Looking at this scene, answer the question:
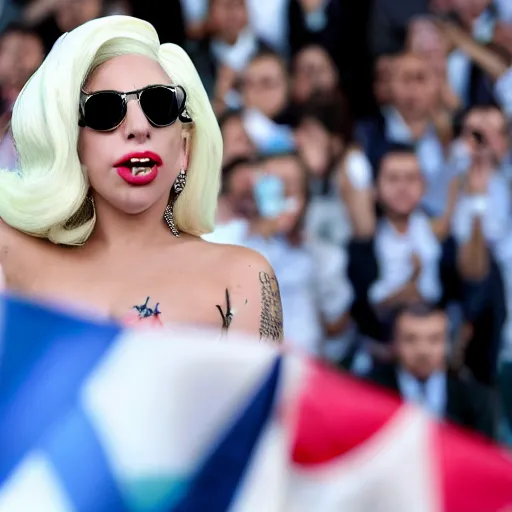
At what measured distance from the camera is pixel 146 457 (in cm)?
181

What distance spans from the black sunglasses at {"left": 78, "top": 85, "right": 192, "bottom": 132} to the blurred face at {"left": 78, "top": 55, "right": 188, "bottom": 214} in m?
0.01

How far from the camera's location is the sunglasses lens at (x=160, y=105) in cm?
277

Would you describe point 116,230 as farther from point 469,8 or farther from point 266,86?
point 469,8

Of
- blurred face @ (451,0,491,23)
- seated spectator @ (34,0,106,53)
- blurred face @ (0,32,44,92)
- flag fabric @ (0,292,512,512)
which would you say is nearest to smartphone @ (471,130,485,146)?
blurred face @ (451,0,491,23)

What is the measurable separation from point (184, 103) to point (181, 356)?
116 cm

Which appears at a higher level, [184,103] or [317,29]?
[317,29]

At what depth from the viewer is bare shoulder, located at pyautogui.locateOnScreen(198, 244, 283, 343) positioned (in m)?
2.81

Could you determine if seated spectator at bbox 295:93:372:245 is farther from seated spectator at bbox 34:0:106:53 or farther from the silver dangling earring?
the silver dangling earring

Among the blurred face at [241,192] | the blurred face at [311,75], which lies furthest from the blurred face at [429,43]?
the blurred face at [241,192]

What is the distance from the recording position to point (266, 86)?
237 inches

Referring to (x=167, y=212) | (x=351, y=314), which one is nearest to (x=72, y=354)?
(x=167, y=212)

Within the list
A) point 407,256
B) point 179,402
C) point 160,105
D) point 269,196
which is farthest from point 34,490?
point 407,256

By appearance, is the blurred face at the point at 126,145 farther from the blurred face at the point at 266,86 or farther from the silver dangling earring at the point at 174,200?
the blurred face at the point at 266,86

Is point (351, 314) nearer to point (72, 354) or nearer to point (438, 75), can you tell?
point (438, 75)
